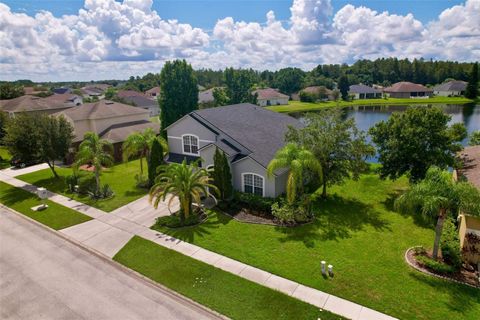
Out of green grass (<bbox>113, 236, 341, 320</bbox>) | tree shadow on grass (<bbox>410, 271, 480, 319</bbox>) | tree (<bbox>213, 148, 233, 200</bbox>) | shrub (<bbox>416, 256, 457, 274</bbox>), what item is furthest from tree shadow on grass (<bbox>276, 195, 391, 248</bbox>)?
tree (<bbox>213, 148, 233, 200</bbox>)

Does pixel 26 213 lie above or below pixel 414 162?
below

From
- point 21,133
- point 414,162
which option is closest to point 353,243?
point 414,162

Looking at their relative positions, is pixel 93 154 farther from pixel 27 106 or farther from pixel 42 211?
pixel 27 106

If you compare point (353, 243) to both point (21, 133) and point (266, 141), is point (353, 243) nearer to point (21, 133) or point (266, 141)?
point (266, 141)

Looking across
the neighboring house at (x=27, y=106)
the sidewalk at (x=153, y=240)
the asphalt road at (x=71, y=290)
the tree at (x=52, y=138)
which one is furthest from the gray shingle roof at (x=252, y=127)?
the neighboring house at (x=27, y=106)

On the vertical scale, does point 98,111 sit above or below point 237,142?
above

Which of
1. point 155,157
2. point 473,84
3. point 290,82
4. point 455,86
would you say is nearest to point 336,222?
point 155,157
